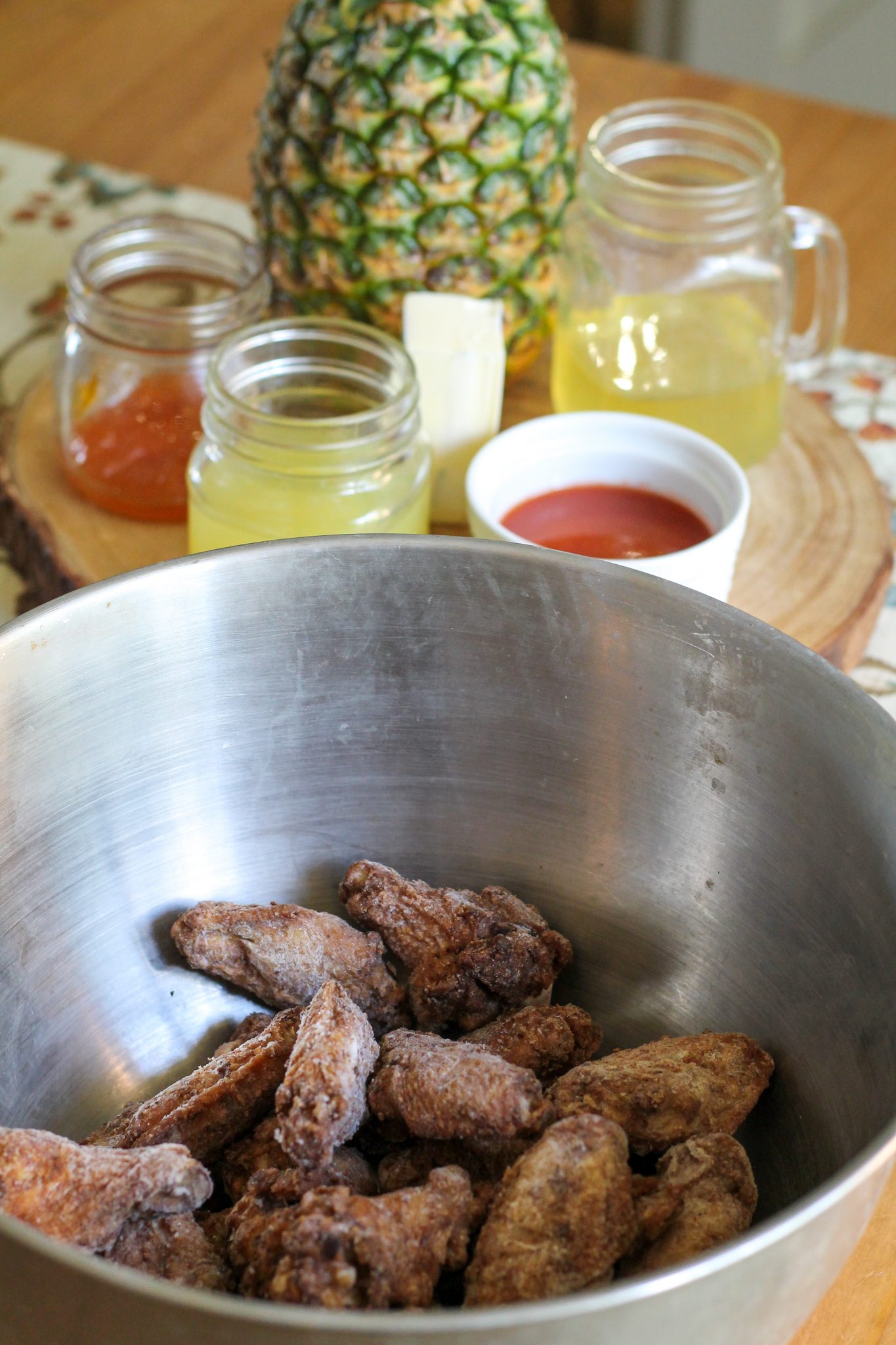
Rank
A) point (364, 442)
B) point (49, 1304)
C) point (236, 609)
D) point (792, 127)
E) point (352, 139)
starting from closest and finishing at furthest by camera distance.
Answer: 1. point (49, 1304)
2. point (236, 609)
3. point (364, 442)
4. point (352, 139)
5. point (792, 127)

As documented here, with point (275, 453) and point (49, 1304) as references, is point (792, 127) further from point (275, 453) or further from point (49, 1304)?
point (49, 1304)

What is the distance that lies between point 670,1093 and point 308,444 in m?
0.44

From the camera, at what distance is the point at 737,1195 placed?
562 millimetres

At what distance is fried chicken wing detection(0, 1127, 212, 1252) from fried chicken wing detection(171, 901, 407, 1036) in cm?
12

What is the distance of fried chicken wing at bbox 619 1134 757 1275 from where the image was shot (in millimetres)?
530

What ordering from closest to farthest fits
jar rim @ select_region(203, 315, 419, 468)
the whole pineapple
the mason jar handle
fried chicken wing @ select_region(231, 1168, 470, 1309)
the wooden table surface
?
fried chicken wing @ select_region(231, 1168, 470, 1309), jar rim @ select_region(203, 315, 419, 468), the whole pineapple, the mason jar handle, the wooden table surface

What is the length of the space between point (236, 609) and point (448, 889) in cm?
18

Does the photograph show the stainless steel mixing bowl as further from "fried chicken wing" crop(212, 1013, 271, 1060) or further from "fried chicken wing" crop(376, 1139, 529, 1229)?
"fried chicken wing" crop(376, 1139, 529, 1229)

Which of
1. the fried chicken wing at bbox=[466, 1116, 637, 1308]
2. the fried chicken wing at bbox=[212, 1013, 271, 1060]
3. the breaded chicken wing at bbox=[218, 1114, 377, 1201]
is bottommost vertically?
the fried chicken wing at bbox=[212, 1013, 271, 1060]

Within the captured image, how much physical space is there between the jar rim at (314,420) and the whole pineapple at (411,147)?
0.28ft

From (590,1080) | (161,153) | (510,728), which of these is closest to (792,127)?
(161,153)

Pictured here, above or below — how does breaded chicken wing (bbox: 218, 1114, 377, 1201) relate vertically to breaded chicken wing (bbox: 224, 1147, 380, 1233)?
below

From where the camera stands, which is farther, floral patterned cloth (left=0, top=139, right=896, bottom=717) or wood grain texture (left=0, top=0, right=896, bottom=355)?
wood grain texture (left=0, top=0, right=896, bottom=355)

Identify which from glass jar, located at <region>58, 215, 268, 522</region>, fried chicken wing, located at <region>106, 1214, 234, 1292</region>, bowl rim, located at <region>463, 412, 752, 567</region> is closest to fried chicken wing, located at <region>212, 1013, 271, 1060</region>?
fried chicken wing, located at <region>106, 1214, 234, 1292</region>
